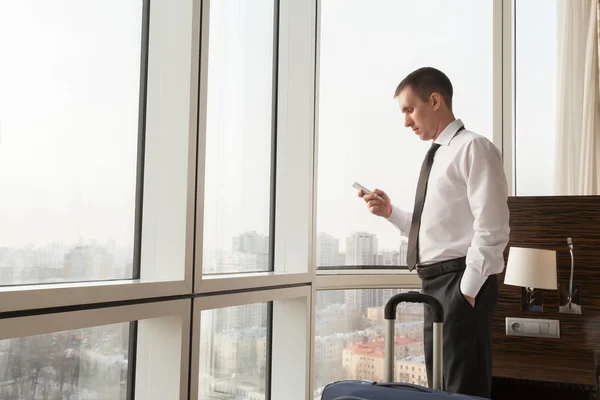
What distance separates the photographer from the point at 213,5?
7.56ft

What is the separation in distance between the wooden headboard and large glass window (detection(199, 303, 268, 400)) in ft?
4.00

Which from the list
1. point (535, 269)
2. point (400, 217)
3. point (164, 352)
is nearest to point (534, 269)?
point (535, 269)

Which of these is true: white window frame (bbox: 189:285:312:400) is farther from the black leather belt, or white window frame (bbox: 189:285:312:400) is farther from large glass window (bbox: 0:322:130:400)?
large glass window (bbox: 0:322:130:400)

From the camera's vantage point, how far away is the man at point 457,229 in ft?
6.54

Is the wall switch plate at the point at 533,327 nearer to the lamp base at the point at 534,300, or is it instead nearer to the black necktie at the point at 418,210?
the lamp base at the point at 534,300

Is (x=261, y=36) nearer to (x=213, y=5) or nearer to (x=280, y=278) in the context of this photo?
(x=213, y=5)

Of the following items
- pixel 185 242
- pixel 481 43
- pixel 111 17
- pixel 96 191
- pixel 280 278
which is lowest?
pixel 280 278

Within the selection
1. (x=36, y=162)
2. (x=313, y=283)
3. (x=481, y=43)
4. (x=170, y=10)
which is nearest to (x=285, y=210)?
(x=313, y=283)

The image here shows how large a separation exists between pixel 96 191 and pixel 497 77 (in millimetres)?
2597

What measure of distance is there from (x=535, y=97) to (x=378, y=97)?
1047mm

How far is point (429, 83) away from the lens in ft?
7.55

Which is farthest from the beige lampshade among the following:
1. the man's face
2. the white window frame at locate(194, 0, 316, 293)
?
the white window frame at locate(194, 0, 316, 293)

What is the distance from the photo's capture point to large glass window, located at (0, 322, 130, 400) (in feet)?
4.79

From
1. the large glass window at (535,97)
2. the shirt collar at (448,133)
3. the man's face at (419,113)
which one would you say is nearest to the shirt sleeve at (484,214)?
the shirt collar at (448,133)
